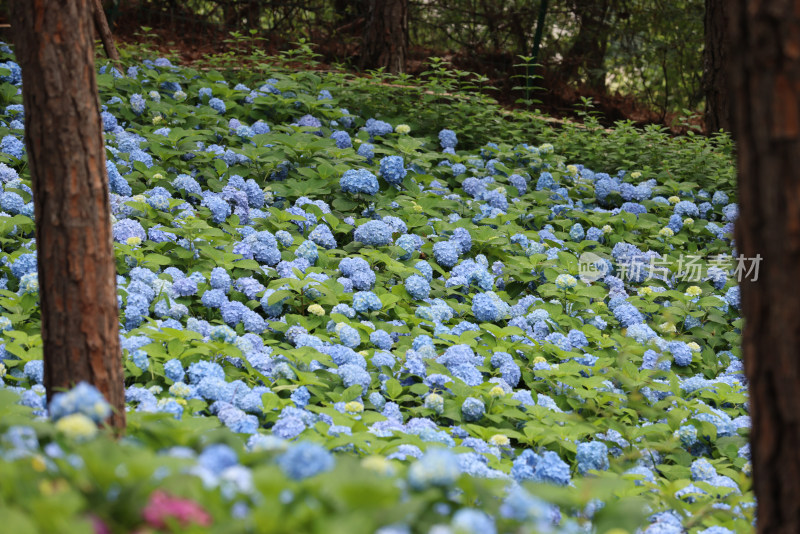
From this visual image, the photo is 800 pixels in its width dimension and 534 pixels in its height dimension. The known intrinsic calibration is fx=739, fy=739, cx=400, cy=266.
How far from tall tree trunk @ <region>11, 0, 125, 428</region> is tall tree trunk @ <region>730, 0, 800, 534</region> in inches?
49.6

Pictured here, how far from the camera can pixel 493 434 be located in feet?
7.66

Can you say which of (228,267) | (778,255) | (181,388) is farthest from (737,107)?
(228,267)

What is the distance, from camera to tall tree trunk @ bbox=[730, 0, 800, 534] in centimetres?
105

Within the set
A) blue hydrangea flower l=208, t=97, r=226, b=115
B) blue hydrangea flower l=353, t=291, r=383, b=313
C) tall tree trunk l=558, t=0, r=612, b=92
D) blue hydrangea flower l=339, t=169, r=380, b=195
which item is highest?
tall tree trunk l=558, t=0, r=612, b=92

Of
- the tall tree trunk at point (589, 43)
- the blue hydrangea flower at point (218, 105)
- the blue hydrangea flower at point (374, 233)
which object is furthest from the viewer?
the tall tree trunk at point (589, 43)

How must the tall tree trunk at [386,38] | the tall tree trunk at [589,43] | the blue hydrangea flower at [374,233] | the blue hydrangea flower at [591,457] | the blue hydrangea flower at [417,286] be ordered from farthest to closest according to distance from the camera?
the tall tree trunk at [589,43]
the tall tree trunk at [386,38]
the blue hydrangea flower at [374,233]
the blue hydrangea flower at [417,286]
the blue hydrangea flower at [591,457]

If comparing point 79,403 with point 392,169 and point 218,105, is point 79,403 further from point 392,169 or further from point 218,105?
point 218,105

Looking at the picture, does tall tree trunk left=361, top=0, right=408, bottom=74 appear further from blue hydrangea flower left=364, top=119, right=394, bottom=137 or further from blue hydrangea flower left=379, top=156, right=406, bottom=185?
blue hydrangea flower left=379, top=156, right=406, bottom=185

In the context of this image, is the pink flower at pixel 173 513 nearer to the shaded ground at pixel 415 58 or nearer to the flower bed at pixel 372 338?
the flower bed at pixel 372 338

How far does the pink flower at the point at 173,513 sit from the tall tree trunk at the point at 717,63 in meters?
6.01

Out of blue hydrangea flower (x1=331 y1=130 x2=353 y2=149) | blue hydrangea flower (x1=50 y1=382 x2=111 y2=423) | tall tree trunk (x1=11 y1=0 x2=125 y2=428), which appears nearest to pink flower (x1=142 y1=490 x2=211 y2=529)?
blue hydrangea flower (x1=50 y1=382 x2=111 y2=423)

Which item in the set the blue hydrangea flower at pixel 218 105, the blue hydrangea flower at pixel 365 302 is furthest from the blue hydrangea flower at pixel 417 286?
the blue hydrangea flower at pixel 218 105

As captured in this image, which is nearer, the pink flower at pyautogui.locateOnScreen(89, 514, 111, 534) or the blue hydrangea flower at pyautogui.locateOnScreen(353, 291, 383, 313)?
the pink flower at pyautogui.locateOnScreen(89, 514, 111, 534)

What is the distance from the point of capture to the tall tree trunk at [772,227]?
1.05 m
